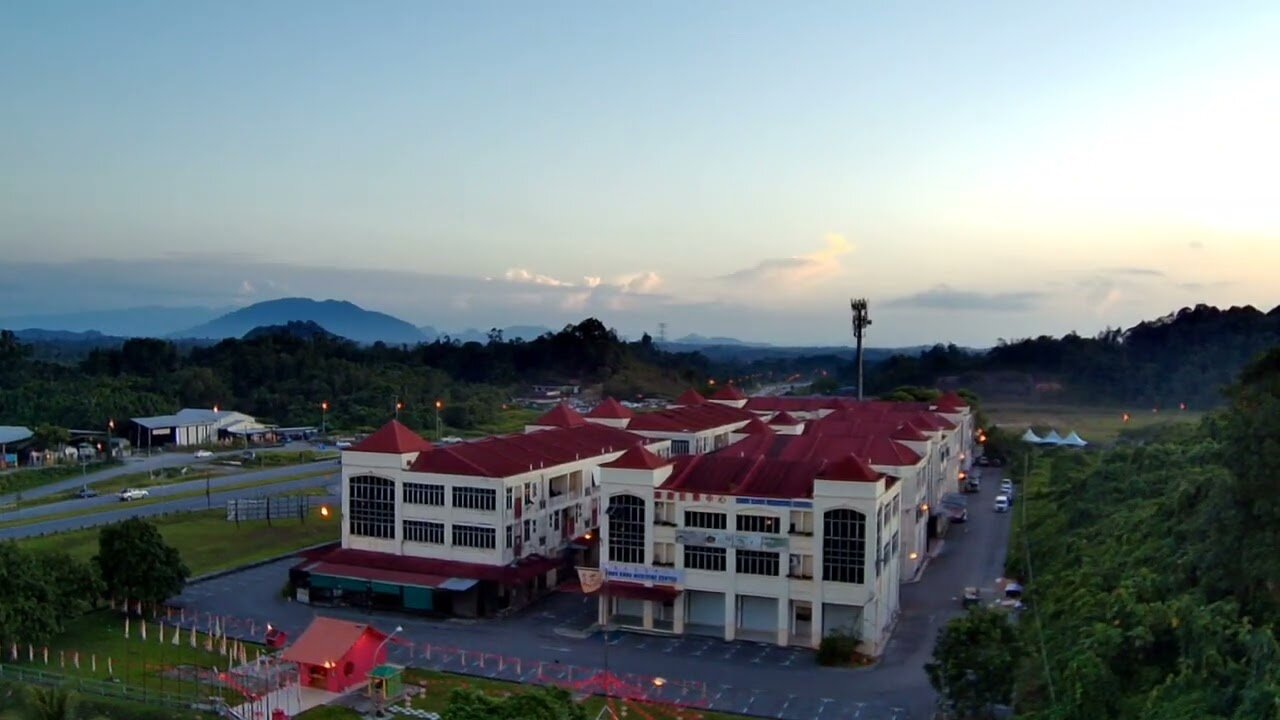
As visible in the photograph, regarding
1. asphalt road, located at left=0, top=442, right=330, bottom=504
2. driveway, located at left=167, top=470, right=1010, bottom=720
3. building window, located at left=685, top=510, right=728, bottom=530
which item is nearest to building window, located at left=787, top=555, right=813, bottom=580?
driveway, located at left=167, top=470, right=1010, bottom=720

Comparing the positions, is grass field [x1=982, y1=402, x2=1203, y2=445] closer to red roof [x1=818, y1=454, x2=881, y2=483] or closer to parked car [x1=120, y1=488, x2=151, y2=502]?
red roof [x1=818, y1=454, x2=881, y2=483]

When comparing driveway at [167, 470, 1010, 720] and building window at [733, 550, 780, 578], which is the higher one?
building window at [733, 550, 780, 578]

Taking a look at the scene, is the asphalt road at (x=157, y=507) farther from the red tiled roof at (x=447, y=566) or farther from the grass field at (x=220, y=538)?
the red tiled roof at (x=447, y=566)

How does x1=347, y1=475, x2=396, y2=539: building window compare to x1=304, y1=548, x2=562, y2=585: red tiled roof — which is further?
x1=347, y1=475, x2=396, y2=539: building window

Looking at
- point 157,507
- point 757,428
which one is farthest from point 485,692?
point 157,507

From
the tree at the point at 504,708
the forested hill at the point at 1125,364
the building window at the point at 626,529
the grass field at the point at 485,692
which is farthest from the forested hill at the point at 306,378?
the tree at the point at 504,708

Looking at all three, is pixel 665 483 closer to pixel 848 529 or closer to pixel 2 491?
pixel 848 529

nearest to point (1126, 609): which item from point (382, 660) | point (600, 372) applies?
point (382, 660)
